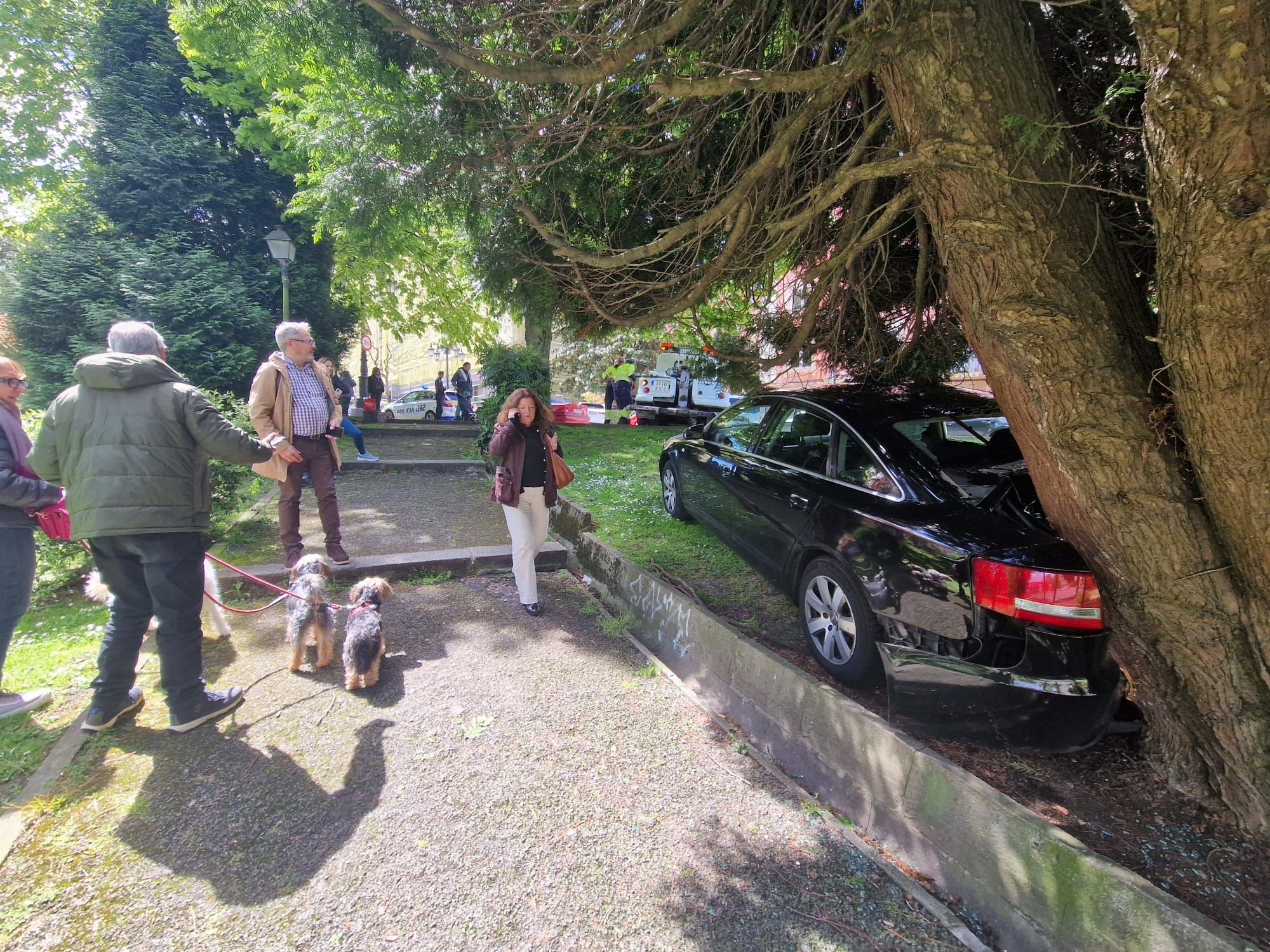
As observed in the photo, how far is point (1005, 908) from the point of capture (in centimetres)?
214

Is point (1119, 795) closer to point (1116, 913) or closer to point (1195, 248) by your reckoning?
point (1116, 913)

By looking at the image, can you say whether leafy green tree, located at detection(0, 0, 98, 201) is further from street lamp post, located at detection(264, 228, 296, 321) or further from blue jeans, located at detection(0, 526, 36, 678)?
blue jeans, located at detection(0, 526, 36, 678)

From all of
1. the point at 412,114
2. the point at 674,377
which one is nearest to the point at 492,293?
the point at 412,114

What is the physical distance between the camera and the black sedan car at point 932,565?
2.64m

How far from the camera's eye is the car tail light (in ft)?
8.59

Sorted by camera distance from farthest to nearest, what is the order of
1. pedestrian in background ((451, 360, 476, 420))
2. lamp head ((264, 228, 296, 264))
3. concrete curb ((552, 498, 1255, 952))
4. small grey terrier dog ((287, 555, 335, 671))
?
pedestrian in background ((451, 360, 476, 420)), lamp head ((264, 228, 296, 264)), small grey terrier dog ((287, 555, 335, 671)), concrete curb ((552, 498, 1255, 952))

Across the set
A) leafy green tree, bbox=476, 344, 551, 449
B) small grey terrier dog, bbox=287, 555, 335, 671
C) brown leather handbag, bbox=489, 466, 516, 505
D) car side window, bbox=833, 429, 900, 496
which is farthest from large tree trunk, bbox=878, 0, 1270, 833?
leafy green tree, bbox=476, 344, 551, 449

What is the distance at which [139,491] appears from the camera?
9.19ft

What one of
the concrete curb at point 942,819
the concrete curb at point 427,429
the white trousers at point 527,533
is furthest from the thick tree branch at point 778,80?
the concrete curb at point 427,429

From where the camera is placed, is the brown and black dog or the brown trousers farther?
the brown trousers

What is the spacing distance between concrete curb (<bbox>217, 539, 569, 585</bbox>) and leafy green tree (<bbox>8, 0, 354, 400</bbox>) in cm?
773

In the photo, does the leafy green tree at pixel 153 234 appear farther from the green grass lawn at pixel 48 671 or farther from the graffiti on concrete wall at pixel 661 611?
the graffiti on concrete wall at pixel 661 611

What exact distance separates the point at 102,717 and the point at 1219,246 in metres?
5.09

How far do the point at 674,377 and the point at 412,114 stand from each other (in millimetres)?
15933
